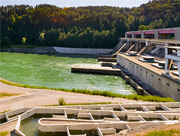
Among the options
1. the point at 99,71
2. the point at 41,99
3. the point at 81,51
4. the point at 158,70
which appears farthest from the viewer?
the point at 81,51

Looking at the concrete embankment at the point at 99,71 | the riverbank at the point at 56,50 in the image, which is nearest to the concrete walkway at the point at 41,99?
the concrete embankment at the point at 99,71

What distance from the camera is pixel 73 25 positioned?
97375 mm

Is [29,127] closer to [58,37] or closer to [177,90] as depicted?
[177,90]

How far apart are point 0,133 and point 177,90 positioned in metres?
15.3

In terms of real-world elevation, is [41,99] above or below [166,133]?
below

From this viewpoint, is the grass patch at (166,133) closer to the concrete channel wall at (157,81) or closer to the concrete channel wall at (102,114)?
the concrete channel wall at (102,114)

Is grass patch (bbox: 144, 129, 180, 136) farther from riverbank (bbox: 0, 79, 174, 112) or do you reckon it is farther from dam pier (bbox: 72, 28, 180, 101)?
dam pier (bbox: 72, 28, 180, 101)

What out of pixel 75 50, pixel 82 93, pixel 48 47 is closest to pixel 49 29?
pixel 48 47

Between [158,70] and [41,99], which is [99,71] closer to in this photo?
[158,70]

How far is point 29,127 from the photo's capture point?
43.9ft

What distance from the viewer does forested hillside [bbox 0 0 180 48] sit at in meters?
79.8

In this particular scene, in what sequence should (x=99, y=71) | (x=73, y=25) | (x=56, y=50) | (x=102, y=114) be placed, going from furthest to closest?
(x=73, y=25) < (x=56, y=50) < (x=99, y=71) < (x=102, y=114)

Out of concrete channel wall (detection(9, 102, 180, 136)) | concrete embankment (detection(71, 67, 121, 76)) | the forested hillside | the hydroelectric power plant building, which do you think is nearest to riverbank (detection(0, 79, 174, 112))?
concrete channel wall (detection(9, 102, 180, 136))

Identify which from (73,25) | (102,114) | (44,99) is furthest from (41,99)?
(73,25)
